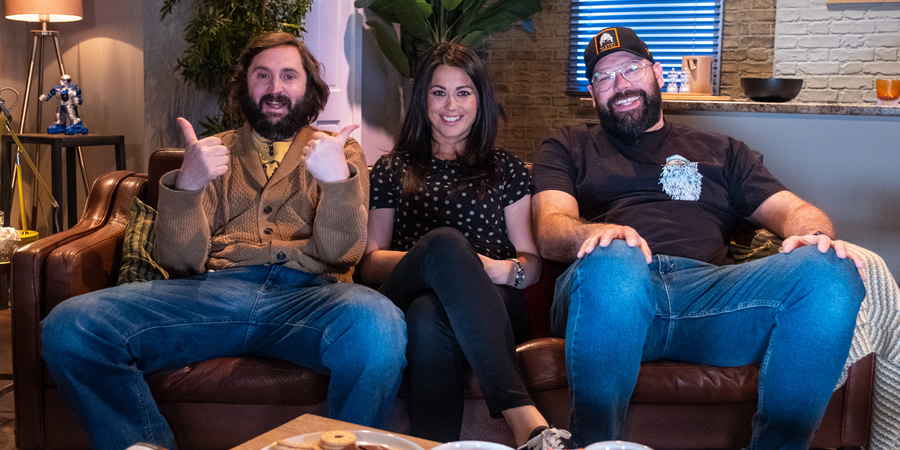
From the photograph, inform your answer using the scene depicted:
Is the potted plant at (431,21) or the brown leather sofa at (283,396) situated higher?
the potted plant at (431,21)

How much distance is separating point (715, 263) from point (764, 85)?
165cm

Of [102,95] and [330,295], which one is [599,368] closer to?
[330,295]

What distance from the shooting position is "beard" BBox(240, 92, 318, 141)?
84.4 inches

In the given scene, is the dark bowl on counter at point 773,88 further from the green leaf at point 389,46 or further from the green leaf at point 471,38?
the green leaf at point 389,46

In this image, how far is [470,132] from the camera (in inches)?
91.0

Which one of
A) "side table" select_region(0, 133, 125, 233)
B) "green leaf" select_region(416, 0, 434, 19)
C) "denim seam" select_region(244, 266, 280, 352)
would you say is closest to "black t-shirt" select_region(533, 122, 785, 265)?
"denim seam" select_region(244, 266, 280, 352)

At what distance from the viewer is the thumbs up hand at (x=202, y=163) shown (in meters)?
1.83

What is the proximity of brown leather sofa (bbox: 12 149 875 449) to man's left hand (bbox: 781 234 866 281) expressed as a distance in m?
0.31

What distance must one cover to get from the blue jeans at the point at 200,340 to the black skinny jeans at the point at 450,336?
0.05m

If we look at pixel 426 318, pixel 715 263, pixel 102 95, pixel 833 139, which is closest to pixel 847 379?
pixel 715 263

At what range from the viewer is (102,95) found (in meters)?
4.07

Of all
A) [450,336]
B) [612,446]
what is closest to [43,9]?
[450,336]

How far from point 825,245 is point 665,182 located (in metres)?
0.59

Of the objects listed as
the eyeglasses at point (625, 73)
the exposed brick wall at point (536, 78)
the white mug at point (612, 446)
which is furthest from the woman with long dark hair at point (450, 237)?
the exposed brick wall at point (536, 78)
